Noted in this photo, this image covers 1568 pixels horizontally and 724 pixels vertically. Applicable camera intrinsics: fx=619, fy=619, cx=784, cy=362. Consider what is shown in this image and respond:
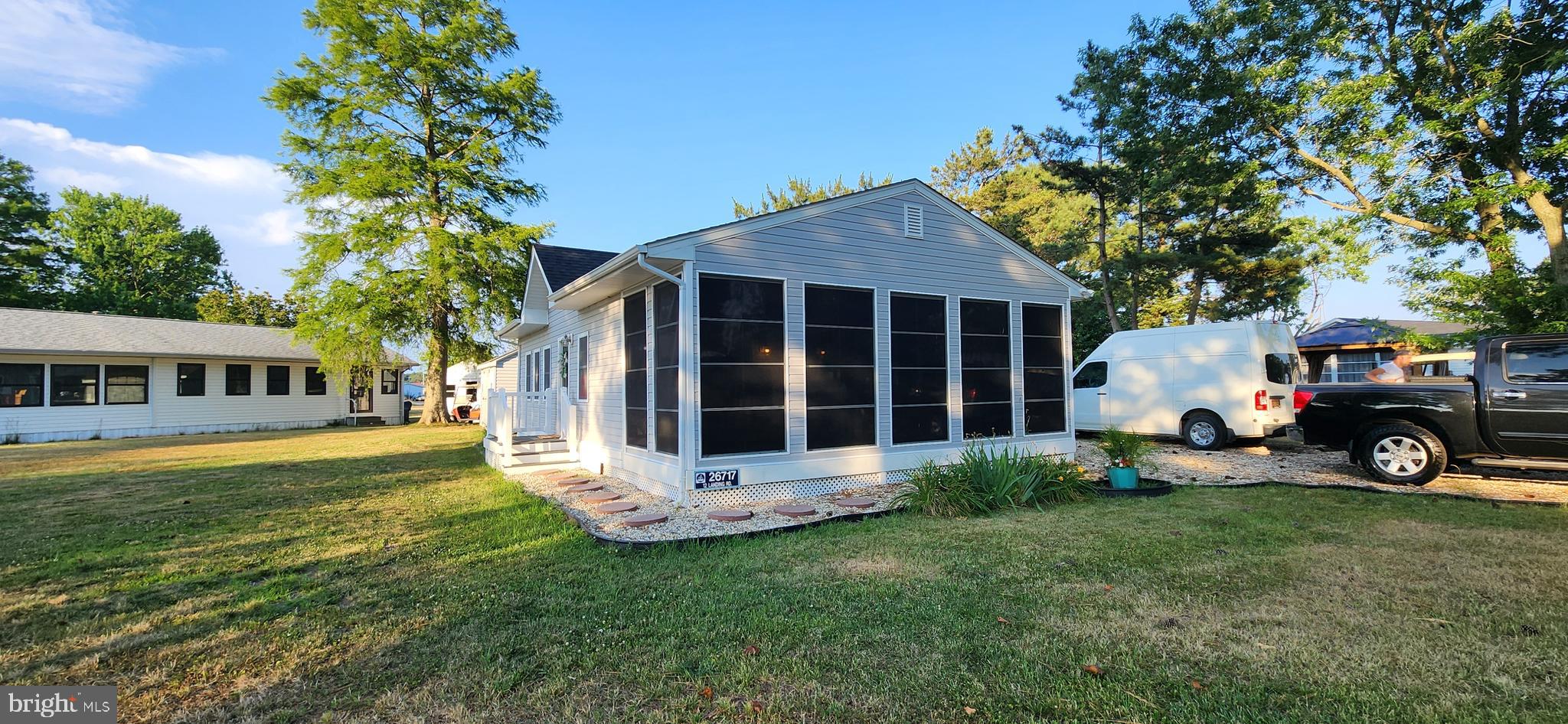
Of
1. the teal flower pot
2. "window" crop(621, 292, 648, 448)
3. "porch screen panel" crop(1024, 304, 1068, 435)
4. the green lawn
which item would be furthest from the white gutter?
the teal flower pot

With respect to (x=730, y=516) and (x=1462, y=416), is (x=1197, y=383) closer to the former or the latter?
(x=1462, y=416)

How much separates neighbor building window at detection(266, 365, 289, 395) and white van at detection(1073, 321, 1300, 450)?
25.2m

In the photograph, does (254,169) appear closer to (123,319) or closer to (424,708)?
(123,319)

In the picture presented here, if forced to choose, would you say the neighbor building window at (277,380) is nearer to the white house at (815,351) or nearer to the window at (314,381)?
the window at (314,381)

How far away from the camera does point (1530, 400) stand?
6.55 metres

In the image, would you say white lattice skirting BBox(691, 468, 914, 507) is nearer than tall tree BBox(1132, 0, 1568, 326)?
Yes

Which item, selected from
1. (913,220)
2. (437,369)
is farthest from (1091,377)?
(437,369)

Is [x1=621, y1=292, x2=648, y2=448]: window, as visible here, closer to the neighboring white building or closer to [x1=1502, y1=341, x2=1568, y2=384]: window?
[x1=1502, y1=341, x2=1568, y2=384]: window

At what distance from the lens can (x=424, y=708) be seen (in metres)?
2.52

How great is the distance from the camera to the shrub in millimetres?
6367

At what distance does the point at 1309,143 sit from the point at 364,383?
2916cm

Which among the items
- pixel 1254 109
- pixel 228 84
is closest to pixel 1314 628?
pixel 1254 109

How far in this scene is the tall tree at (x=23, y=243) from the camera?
26656mm

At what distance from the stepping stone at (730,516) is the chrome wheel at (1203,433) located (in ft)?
30.0
